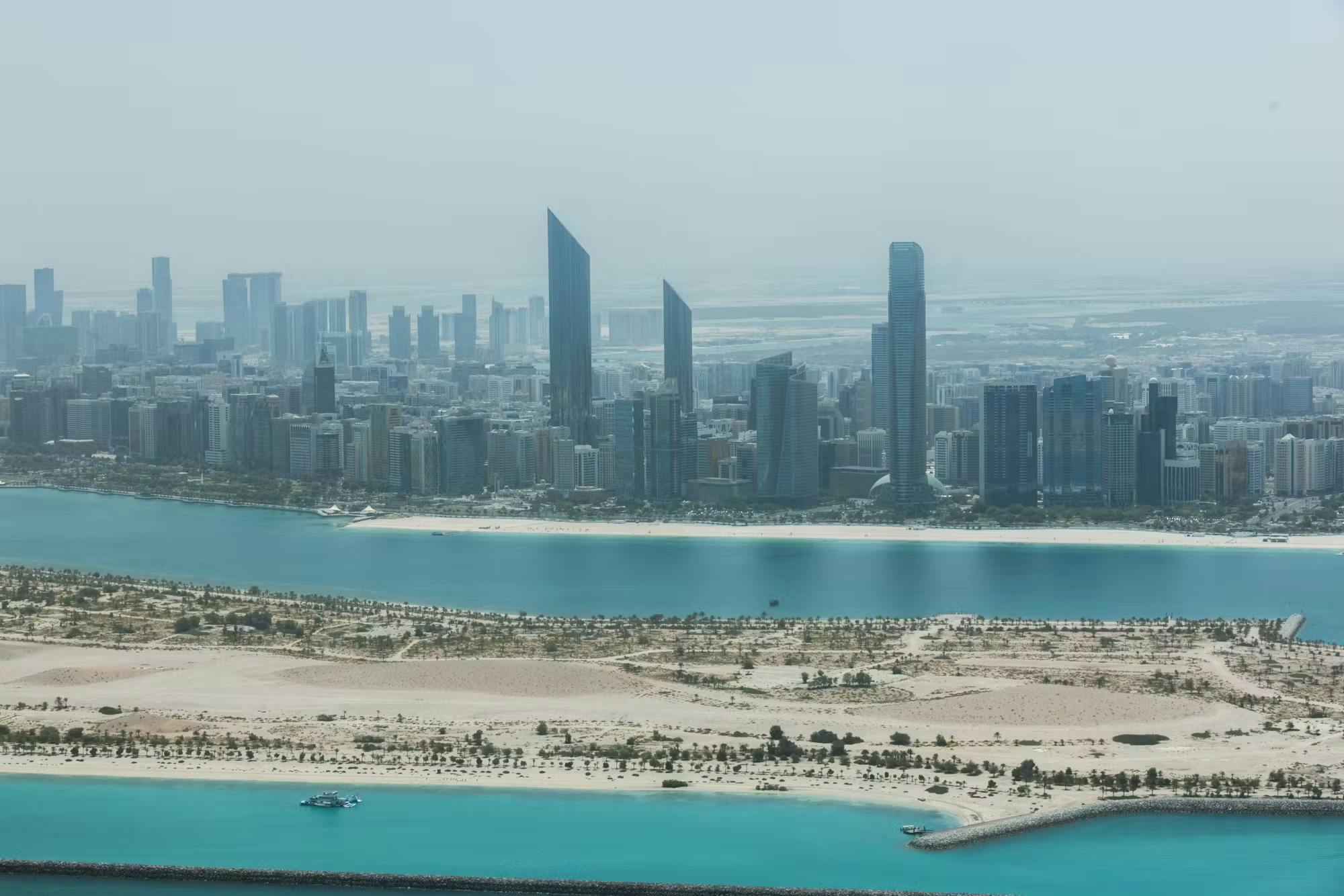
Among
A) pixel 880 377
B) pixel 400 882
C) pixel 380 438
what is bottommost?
pixel 400 882

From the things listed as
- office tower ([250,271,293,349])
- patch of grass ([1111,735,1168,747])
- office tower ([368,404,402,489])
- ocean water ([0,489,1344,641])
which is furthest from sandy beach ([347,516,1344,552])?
office tower ([250,271,293,349])

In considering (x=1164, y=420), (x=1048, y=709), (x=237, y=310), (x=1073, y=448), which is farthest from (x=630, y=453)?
(x=237, y=310)

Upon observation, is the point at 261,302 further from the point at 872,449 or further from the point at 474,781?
the point at 474,781

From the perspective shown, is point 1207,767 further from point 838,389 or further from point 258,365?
point 258,365

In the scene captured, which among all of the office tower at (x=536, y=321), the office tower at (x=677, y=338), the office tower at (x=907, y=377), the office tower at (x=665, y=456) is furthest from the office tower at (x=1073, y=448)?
the office tower at (x=536, y=321)

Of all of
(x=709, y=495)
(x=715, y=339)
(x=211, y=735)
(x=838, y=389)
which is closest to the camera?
(x=211, y=735)

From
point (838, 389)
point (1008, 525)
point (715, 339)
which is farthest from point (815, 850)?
point (715, 339)
